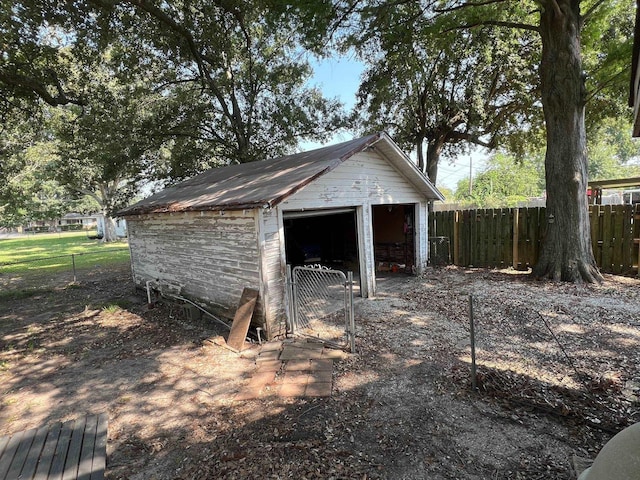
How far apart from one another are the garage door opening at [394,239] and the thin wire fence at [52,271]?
10810 millimetres

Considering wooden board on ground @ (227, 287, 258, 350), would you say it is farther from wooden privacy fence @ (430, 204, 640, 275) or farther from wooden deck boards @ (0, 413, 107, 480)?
wooden privacy fence @ (430, 204, 640, 275)

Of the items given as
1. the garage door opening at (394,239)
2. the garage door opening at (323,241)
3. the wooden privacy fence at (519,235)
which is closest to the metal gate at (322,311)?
the garage door opening at (394,239)

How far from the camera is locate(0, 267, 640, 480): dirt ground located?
10.4ft

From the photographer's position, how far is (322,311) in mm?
7754

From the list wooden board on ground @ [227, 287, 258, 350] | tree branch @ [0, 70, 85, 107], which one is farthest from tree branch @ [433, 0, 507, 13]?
tree branch @ [0, 70, 85, 107]

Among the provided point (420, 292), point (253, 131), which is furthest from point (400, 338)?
point (253, 131)

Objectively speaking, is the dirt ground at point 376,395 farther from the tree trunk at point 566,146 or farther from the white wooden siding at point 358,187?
the white wooden siding at point 358,187

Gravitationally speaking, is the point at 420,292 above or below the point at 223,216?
below

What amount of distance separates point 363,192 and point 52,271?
15669mm

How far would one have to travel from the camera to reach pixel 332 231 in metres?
14.9

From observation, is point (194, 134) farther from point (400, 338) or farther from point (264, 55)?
point (400, 338)

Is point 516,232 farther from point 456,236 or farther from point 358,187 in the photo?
point 358,187

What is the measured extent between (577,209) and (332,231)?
8614 mm

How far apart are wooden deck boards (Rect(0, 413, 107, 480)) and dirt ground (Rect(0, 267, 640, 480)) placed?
9.3 inches
